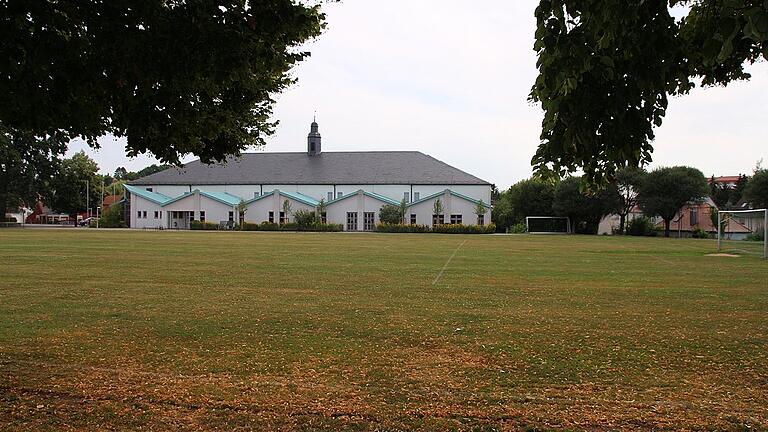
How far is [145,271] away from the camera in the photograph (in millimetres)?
18891

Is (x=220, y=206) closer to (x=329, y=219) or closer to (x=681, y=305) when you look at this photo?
(x=329, y=219)

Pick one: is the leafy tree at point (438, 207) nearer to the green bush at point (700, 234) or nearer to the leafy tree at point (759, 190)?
the green bush at point (700, 234)

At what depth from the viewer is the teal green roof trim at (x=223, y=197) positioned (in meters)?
84.0

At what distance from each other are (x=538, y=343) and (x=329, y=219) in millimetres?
74460

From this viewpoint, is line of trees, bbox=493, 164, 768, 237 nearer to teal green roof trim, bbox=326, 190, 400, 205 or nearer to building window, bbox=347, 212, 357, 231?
teal green roof trim, bbox=326, 190, 400, 205

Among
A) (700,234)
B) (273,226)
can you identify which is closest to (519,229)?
(700,234)

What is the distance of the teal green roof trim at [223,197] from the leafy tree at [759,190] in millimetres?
59810

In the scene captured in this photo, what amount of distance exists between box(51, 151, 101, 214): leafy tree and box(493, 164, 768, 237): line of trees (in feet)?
185

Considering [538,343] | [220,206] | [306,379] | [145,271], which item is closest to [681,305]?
[538,343]

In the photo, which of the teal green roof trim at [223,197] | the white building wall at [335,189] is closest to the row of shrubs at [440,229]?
the white building wall at [335,189]

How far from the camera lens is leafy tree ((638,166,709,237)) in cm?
6950

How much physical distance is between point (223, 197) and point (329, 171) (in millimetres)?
15090

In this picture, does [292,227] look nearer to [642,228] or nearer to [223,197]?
[223,197]

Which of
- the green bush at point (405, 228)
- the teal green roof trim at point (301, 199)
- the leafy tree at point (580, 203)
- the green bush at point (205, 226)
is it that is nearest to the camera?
the leafy tree at point (580, 203)
